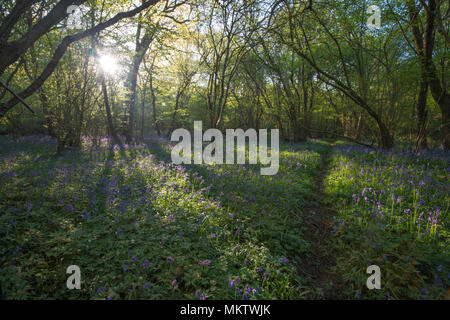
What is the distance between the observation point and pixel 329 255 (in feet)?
11.7

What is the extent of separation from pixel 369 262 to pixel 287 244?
122cm

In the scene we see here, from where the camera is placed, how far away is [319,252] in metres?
3.67

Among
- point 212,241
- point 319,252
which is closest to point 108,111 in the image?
point 212,241

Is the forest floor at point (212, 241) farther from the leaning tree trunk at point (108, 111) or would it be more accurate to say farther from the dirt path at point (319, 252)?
the leaning tree trunk at point (108, 111)

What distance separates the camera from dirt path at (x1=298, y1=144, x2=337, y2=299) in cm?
284

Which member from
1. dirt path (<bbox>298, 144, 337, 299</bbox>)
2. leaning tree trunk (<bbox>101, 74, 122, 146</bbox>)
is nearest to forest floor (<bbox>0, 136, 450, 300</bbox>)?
dirt path (<bbox>298, 144, 337, 299</bbox>)

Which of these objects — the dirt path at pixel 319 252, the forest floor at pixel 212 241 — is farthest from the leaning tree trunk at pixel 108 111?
the dirt path at pixel 319 252

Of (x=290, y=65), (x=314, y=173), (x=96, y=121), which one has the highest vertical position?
(x=290, y=65)

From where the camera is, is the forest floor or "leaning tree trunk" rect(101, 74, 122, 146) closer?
the forest floor

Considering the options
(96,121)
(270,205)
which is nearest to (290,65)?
(96,121)

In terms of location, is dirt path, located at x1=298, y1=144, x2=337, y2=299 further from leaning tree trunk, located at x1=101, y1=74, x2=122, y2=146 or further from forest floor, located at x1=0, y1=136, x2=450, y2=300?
leaning tree trunk, located at x1=101, y1=74, x2=122, y2=146

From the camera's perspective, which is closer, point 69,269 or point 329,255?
point 69,269

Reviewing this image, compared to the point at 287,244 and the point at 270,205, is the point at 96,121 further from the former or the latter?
the point at 287,244

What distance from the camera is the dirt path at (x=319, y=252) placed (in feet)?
9.32
